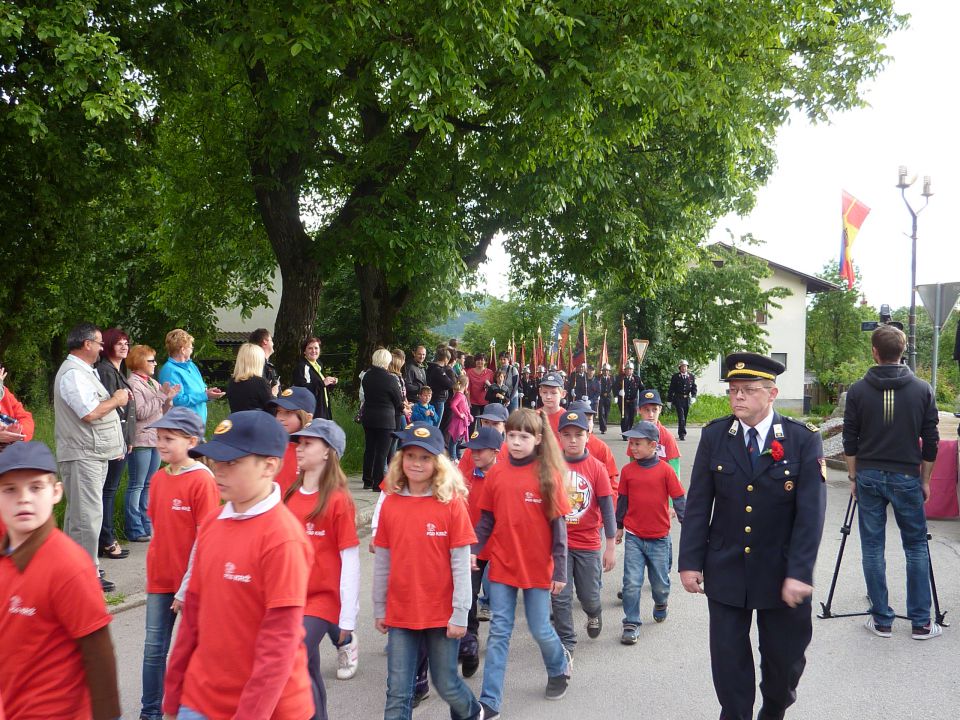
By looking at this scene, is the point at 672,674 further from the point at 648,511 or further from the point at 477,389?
the point at 477,389

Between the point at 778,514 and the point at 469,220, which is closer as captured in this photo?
the point at 778,514

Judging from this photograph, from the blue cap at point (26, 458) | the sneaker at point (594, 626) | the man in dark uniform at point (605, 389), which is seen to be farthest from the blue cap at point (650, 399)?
the man in dark uniform at point (605, 389)

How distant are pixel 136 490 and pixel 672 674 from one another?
5.37m

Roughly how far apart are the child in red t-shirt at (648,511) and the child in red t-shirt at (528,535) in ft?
4.64

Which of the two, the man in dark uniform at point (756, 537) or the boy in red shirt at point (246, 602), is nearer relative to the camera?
the boy in red shirt at point (246, 602)

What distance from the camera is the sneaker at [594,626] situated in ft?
19.0

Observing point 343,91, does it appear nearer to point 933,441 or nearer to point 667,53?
point 667,53

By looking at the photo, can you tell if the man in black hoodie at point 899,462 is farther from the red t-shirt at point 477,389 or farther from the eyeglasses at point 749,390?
the red t-shirt at point 477,389

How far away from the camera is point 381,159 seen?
14102 millimetres

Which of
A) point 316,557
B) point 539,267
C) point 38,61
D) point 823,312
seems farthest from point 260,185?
point 823,312

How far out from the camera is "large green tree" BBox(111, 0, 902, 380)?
10.4 m

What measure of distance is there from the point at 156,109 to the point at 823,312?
5392cm

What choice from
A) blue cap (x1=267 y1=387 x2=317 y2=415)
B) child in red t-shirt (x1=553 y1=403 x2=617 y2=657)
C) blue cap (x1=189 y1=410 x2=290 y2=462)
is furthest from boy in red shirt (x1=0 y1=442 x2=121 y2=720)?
child in red t-shirt (x1=553 y1=403 x2=617 y2=657)

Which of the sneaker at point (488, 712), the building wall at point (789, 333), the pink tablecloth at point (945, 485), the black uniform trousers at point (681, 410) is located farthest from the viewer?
the building wall at point (789, 333)
